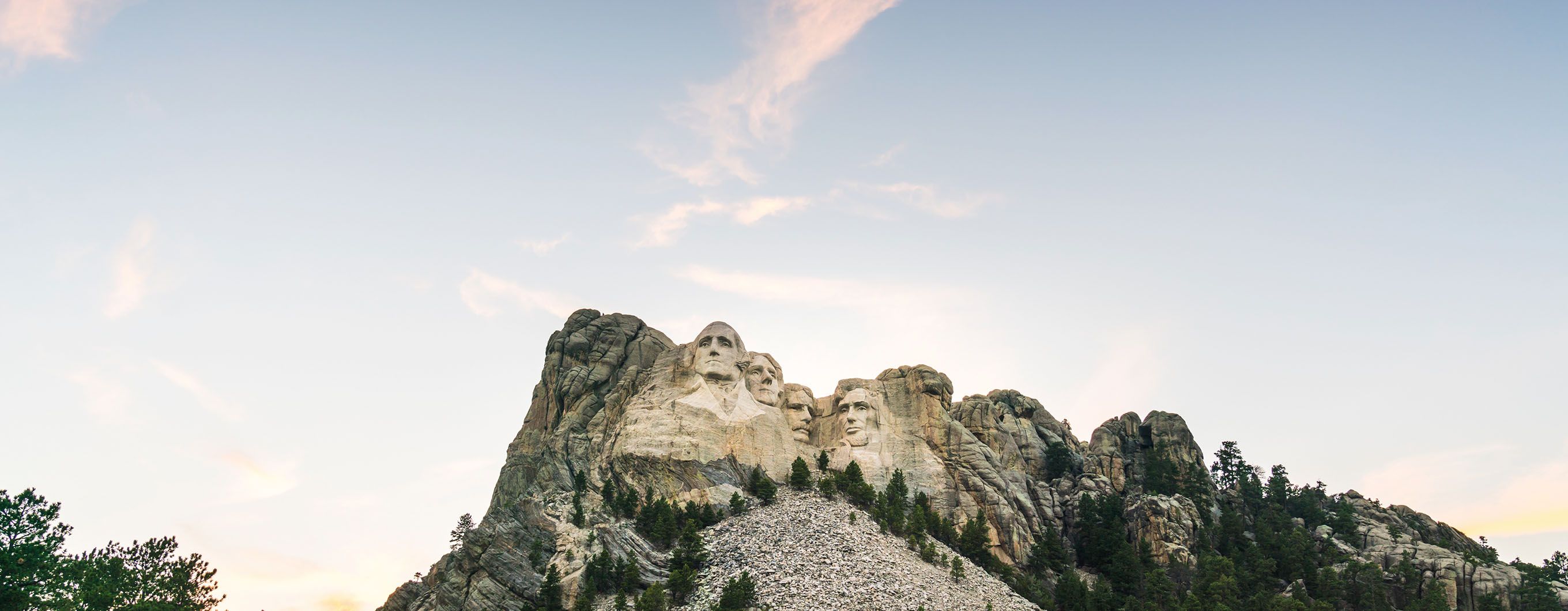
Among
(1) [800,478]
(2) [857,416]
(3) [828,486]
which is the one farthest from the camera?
(2) [857,416]

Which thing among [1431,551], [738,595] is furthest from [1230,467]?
[738,595]

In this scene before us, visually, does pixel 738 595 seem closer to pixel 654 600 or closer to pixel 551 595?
pixel 654 600

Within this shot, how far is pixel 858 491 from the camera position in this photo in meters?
90.6

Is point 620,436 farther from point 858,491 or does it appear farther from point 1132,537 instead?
point 1132,537

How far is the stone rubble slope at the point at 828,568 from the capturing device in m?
72.0

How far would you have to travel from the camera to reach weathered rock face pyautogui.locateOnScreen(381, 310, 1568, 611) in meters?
79.8

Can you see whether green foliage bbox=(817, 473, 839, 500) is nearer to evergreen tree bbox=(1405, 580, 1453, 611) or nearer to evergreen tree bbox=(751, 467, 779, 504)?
evergreen tree bbox=(751, 467, 779, 504)

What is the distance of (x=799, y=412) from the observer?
10244 cm

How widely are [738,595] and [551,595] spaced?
11403mm

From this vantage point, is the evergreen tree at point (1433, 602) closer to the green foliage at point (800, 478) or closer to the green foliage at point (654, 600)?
the green foliage at point (800, 478)

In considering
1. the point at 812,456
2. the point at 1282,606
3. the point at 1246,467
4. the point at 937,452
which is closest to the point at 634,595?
the point at 812,456

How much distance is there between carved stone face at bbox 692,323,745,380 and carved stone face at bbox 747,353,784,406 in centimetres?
169

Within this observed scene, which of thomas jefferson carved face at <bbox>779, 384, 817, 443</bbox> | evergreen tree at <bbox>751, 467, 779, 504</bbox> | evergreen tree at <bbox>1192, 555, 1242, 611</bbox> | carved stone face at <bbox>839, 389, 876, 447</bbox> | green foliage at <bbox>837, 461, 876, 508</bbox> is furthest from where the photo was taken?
thomas jefferson carved face at <bbox>779, 384, 817, 443</bbox>

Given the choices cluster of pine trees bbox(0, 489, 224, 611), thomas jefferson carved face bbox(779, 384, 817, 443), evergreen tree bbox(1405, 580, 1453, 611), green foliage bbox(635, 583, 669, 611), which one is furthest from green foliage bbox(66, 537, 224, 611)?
evergreen tree bbox(1405, 580, 1453, 611)
